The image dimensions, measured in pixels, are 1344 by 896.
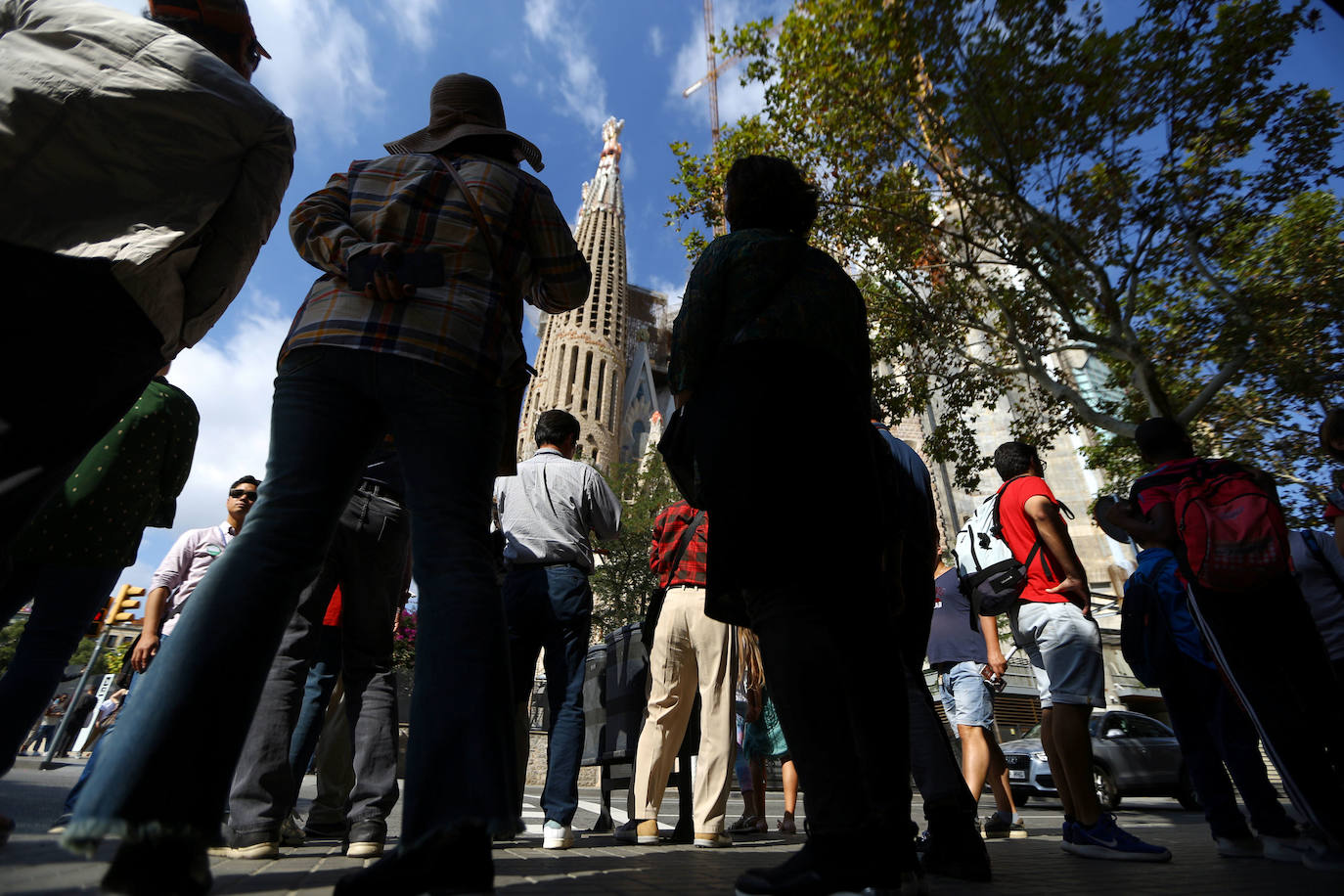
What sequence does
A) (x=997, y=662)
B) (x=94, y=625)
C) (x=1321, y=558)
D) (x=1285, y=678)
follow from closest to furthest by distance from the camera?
(x=1285, y=678)
(x=1321, y=558)
(x=997, y=662)
(x=94, y=625)

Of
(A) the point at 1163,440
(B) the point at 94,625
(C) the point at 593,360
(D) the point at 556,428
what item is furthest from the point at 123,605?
(C) the point at 593,360

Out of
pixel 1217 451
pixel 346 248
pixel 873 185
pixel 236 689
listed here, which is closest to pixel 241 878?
pixel 236 689

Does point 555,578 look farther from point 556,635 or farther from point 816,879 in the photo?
point 816,879

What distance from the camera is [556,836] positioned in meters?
3.40

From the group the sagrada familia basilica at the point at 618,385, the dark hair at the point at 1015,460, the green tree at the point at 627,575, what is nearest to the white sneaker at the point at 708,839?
the dark hair at the point at 1015,460

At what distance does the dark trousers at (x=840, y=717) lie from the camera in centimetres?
162

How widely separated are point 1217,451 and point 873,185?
9165 mm

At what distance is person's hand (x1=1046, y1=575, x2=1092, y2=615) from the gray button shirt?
2306mm

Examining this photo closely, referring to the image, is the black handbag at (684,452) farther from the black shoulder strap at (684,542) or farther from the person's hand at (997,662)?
the person's hand at (997,662)

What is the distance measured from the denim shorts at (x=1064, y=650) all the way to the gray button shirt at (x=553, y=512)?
2218 millimetres

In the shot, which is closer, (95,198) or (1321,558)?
(95,198)

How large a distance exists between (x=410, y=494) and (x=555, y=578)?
8.17 ft

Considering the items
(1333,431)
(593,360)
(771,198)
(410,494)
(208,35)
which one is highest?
(593,360)

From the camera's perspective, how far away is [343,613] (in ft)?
10.7
